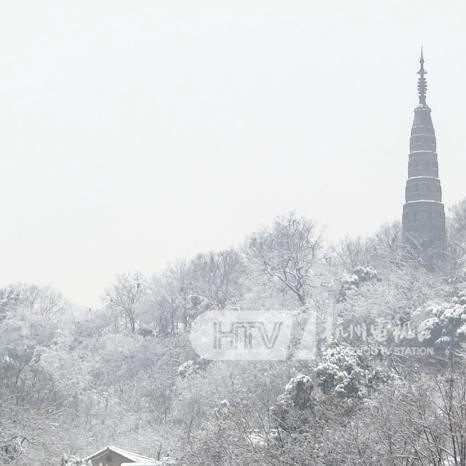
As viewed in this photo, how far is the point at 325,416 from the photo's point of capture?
3253 centimetres

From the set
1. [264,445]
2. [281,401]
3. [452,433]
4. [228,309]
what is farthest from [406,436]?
[228,309]

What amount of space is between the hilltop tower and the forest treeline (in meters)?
1.37

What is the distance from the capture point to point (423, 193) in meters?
66.1

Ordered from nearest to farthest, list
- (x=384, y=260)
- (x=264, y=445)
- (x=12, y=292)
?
(x=264, y=445)
(x=384, y=260)
(x=12, y=292)

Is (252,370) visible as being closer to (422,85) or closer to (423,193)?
(423,193)

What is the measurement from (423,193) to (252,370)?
18.6 metres

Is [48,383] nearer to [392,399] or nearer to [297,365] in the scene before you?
[297,365]

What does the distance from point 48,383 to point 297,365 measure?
648 inches
